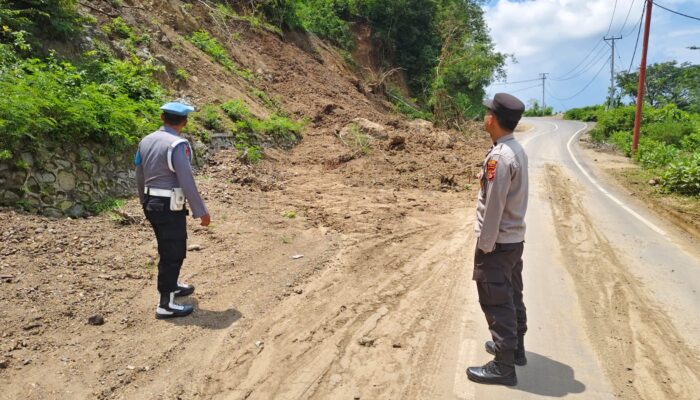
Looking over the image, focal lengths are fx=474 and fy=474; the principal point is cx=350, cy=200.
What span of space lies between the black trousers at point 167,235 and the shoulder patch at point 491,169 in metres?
2.72

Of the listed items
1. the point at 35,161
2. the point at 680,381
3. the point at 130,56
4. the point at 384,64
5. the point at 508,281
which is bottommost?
the point at 680,381

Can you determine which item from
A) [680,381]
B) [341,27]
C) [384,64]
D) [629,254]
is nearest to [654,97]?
[384,64]

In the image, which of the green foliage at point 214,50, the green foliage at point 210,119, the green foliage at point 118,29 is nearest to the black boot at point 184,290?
the green foliage at point 210,119

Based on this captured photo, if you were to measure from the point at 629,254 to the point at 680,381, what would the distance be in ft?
12.9

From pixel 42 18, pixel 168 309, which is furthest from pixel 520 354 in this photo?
pixel 42 18

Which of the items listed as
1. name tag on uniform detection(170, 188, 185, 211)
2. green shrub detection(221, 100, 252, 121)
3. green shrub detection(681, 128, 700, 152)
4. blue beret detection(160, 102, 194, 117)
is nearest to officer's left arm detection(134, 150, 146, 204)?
name tag on uniform detection(170, 188, 185, 211)

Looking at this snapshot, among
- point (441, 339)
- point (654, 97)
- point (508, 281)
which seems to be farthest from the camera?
point (654, 97)

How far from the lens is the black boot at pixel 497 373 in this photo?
3.39m

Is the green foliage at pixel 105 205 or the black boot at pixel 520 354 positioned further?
the green foliage at pixel 105 205

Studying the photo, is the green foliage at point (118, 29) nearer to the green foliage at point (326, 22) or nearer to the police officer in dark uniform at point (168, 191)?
the police officer in dark uniform at point (168, 191)

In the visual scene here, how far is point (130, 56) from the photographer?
10.8 m

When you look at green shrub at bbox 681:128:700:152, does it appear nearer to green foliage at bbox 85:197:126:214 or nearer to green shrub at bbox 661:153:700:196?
green shrub at bbox 661:153:700:196

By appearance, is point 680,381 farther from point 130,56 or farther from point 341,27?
point 341,27

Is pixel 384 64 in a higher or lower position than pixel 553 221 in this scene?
higher
